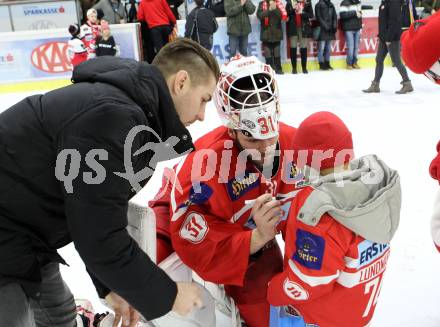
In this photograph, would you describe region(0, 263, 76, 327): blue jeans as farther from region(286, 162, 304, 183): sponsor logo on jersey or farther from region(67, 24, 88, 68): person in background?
region(67, 24, 88, 68): person in background

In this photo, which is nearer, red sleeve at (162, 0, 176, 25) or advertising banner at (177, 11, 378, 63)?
red sleeve at (162, 0, 176, 25)

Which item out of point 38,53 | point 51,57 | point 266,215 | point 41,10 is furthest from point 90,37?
point 266,215

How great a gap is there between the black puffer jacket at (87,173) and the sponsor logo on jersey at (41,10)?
8.46 metres

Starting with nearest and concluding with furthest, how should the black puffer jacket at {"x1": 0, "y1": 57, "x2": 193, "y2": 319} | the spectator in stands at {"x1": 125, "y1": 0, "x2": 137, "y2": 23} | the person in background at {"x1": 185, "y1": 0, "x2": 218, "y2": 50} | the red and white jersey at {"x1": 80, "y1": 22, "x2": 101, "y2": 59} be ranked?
the black puffer jacket at {"x1": 0, "y1": 57, "x2": 193, "y2": 319} < the red and white jersey at {"x1": 80, "y1": 22, "x2": 101, "y2": 59} < the person in background at {"x1": 185, "y1": 0, "x2": 218, "y2": 50} < the spectator in stands at {"x1": 125, "y1": 0, "x2": 137, "y2": 23}

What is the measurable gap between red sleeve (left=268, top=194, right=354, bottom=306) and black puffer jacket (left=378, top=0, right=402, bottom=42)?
5.67m

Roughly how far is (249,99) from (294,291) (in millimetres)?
621

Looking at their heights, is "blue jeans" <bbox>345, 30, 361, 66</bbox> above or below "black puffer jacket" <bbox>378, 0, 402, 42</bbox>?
below

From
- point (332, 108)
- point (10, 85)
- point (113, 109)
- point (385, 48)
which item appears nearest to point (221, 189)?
point (113, 109)

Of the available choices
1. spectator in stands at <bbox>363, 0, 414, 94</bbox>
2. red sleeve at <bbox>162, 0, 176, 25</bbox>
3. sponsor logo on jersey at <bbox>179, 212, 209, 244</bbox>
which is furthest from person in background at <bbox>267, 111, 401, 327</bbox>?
red sleeve at <bbox>162, 0, 176, 25</bbox>

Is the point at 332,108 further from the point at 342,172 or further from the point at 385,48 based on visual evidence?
the point at 342,172

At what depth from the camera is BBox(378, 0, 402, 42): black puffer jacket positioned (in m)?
6.36

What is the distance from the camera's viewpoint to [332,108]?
5707mm

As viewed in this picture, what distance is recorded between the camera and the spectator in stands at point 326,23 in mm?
9062

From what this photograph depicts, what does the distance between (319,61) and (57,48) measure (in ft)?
15.8
